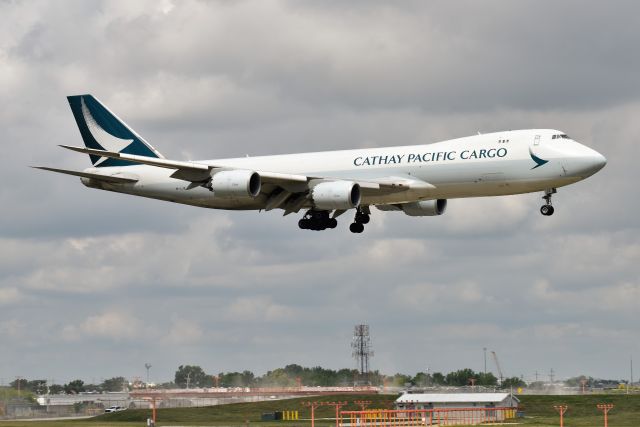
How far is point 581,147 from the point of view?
72312mm

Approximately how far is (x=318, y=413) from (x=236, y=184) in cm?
5135

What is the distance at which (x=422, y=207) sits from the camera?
84750 mm

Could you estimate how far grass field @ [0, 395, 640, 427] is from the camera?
104 metres

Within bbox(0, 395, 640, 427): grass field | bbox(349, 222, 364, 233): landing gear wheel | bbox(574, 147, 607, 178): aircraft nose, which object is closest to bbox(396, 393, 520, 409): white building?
bbox(0, 395, 640, 427): grass field

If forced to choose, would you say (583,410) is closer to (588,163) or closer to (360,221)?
(360,221)

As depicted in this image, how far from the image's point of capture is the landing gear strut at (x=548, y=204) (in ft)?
240

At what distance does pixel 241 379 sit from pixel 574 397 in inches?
1493

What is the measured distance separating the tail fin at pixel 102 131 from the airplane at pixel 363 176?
2467 mm

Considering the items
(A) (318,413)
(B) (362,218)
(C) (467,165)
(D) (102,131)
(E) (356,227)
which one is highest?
(D) (102,131)

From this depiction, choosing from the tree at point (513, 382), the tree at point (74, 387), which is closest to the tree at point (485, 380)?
the tree at point (513, 382)

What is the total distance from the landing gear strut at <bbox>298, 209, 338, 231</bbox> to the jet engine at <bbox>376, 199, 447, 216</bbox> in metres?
4.49

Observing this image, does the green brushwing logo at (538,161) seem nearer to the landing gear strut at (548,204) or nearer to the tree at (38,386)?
the landing gear strut at (548,204)

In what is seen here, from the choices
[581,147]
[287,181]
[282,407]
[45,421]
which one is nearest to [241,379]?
[282,407]

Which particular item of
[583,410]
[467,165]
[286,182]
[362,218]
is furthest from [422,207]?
[583,410]
